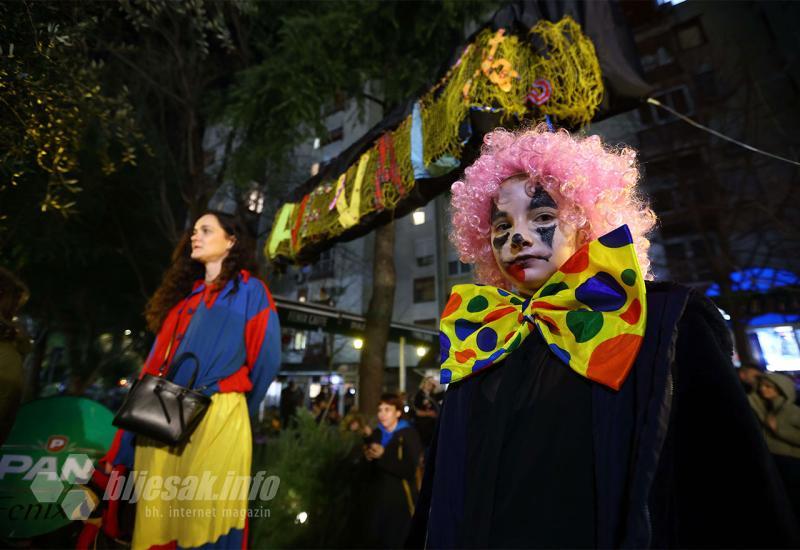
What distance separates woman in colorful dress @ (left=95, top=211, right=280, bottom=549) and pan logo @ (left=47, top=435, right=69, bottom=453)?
69.8 inches

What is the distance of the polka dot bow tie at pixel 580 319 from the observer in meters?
1.09

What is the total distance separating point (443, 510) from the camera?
1.29 metres

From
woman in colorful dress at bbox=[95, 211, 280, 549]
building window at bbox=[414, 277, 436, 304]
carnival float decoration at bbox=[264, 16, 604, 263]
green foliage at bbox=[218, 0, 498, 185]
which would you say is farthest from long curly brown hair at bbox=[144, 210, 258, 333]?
building window at bbox=[414, 277, 436, 304]

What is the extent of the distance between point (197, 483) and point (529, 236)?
2142 mm

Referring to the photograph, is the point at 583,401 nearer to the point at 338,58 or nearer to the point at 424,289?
the point at 338,58

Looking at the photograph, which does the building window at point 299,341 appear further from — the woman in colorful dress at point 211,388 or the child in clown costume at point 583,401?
the child in clown costume at point 583,401

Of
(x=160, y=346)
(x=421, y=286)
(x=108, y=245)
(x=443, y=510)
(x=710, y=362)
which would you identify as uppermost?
(x=421, y=286)

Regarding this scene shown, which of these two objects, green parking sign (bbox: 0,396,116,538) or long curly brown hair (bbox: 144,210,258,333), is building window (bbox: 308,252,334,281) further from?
long curly brown hair (bbox: 144,210,258,333)

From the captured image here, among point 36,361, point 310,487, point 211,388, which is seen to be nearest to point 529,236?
point 211,388

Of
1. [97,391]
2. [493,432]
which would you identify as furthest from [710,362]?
[97,391]

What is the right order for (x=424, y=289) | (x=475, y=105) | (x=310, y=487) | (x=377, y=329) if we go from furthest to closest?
(x=424, y=289) → (x=377, y=329) → (x=310, y=487) → (x=475, y=105)

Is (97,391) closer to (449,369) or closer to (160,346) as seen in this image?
(160,346)

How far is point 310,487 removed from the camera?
169 inches

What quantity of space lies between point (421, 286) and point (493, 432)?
1032 inches
